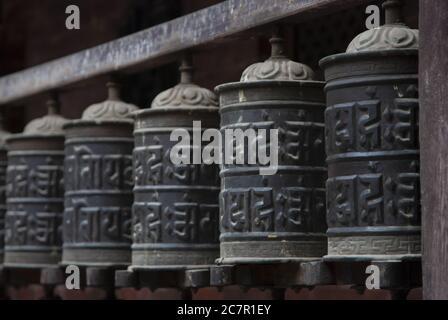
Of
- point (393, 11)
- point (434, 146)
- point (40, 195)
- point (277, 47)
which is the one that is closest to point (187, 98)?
point (277, 47)

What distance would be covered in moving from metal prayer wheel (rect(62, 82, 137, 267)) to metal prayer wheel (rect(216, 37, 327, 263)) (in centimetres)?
87

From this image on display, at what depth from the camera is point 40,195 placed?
17.0ft

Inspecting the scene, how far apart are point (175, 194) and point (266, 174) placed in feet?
1.84

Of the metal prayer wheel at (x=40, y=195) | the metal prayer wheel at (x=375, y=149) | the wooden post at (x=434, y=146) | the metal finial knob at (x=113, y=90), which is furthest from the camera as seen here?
the metal prayer wheel at (x=40, y=195)

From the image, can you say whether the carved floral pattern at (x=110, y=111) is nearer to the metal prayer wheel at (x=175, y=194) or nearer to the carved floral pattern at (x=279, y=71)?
the metal prayer wheel at (x=175, y=194)

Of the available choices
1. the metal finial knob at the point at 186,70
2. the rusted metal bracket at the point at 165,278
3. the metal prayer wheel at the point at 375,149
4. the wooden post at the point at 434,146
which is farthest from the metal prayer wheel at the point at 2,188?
the wooden post at the point at 434,146

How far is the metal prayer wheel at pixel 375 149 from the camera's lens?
351cm

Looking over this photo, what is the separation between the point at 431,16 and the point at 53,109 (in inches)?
85.4

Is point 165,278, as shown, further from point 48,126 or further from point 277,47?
point 48,126

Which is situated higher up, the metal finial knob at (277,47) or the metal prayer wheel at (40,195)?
the metal finial knob at (277,47)

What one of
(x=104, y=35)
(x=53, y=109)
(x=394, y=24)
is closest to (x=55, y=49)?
(x=104, y=35)

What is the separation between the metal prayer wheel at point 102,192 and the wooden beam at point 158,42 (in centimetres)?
22

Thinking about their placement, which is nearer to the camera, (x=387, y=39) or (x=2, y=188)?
(x=387, y=39)
